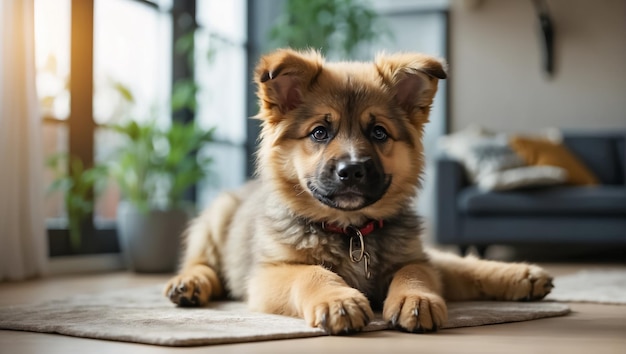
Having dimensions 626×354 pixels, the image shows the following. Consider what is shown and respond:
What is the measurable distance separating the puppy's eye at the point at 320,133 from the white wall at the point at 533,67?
644cm

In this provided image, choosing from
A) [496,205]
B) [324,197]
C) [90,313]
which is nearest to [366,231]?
[324,197]

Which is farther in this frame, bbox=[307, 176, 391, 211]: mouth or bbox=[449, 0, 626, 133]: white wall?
bbox=[449, 0, 626, 133]: white wall

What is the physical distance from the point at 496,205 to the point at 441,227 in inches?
19.2

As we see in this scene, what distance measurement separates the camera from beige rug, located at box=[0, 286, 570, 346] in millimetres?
2080

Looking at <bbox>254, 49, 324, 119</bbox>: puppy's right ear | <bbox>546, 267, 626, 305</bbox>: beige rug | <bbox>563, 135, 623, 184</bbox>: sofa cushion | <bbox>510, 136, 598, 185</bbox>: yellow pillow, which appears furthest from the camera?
<bbox>563, 135, 623, 184</bbox>: sofa cushion

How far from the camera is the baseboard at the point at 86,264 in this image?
16.4 feet

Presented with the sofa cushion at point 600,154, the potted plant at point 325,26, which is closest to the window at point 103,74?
the potted plant at point 325,26

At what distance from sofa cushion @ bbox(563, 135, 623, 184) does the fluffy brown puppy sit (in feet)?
15.9

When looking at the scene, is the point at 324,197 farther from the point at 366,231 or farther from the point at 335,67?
the point at 335,67

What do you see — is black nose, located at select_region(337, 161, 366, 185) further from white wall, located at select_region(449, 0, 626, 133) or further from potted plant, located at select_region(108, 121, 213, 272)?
white wall, located at select_region(449, 0, 626, 133)

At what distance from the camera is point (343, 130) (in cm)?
247

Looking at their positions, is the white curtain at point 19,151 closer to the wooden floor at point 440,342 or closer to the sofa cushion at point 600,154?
the wooden floor at point 440,342

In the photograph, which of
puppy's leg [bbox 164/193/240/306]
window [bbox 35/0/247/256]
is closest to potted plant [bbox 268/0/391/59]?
window [bbox 35/0/247/256]

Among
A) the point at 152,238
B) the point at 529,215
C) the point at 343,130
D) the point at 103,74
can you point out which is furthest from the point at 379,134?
the point at 529,215
